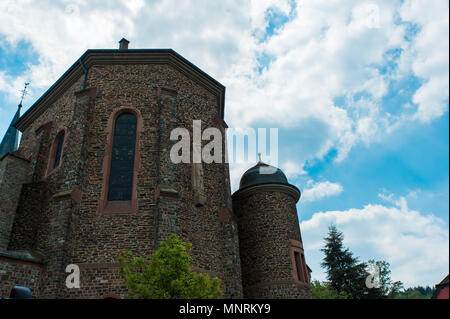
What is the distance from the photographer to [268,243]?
17.0 meters

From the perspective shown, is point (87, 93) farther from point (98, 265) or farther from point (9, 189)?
point (98, 265)

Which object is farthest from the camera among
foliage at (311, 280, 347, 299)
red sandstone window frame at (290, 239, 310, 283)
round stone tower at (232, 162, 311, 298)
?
foliage at (311, 280, 347, 299)

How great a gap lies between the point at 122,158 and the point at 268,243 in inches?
328

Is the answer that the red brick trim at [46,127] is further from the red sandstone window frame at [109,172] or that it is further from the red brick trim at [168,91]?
the red brick trim at [168,91]

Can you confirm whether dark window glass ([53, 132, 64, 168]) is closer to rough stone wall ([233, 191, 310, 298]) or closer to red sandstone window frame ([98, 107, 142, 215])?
red sandstone window frame ([98, 107, 142, 215])

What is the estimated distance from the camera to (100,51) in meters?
15.6

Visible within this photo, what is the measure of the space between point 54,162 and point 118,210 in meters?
5.41

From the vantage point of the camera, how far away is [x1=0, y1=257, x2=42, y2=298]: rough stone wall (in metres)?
10.4

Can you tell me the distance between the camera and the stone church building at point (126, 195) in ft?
38.6

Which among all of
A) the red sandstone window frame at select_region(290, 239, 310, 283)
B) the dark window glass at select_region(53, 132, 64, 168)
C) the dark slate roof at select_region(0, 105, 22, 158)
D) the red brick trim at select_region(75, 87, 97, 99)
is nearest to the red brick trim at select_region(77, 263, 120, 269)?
the dark window glass at select_region(53, 132, 64, 168)

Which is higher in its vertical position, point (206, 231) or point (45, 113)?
point (45, 113)

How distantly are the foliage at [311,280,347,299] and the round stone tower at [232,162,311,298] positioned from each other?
10.9m
